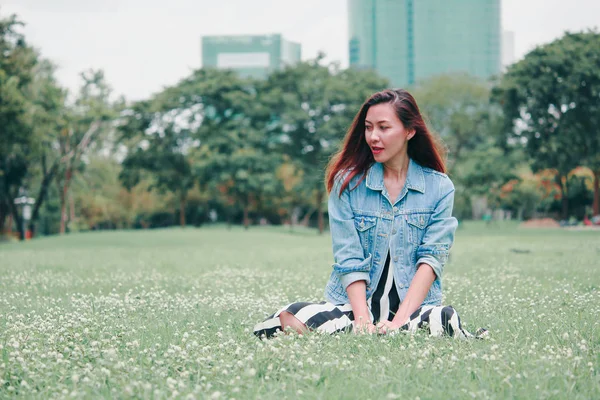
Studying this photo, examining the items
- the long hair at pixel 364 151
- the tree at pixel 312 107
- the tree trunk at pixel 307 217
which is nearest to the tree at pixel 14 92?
the tree at pixel 312 107

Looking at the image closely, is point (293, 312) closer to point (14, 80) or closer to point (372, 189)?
point (372, 189)

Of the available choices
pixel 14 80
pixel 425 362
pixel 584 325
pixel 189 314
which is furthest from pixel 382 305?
pixel 14 80

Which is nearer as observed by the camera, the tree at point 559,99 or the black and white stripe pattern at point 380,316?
the black and white stripe pattern at point 380,316

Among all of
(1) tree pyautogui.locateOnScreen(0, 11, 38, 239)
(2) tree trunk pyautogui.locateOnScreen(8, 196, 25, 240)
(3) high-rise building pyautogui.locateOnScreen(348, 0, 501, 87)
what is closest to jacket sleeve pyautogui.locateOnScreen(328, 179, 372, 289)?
(1) tree pyautogui.locateOnScreen(0, 11, 38, 239)

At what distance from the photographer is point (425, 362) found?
4012 millimetres

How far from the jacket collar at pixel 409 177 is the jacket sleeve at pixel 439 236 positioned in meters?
0.18

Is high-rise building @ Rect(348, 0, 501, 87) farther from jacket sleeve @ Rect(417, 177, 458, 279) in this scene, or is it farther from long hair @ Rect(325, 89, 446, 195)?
jacket sleeve @ Rect(417, 177, 458, 279)

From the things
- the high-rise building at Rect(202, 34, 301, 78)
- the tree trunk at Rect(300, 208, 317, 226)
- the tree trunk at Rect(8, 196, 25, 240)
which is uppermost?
the high-rise building at Rect(202, 34, 301, 78)

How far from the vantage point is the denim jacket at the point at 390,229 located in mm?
5102

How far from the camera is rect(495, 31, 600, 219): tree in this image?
34750 mm

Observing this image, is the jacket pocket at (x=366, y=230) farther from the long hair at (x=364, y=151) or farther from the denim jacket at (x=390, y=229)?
the long hair at (x=364, y=151)

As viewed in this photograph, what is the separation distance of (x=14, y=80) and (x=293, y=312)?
2685 cm

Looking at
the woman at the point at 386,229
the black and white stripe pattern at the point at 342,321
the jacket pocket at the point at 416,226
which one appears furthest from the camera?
the jacket pocket at the point at 416,226

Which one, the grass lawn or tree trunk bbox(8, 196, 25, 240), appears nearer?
the grass lawn
